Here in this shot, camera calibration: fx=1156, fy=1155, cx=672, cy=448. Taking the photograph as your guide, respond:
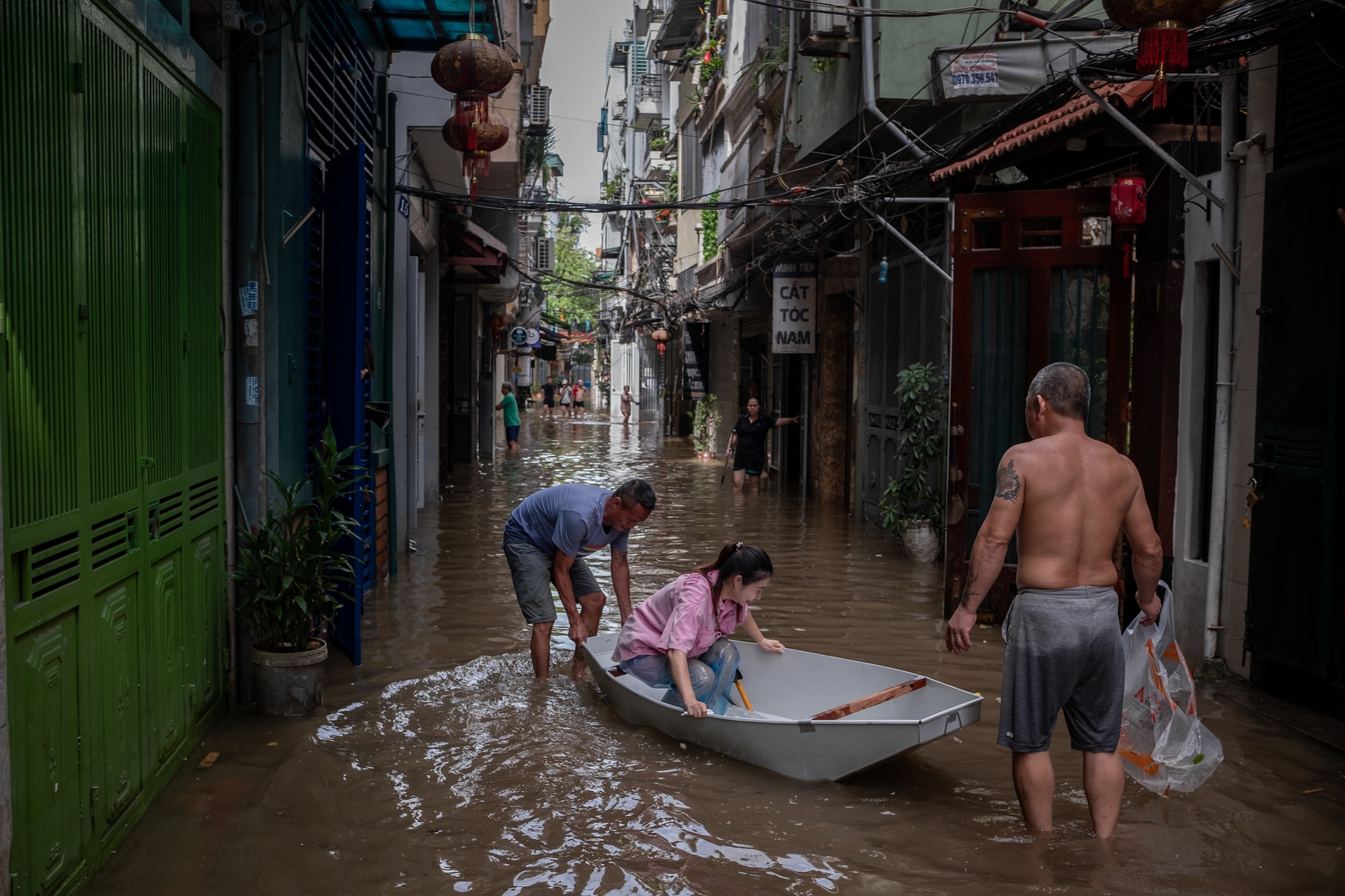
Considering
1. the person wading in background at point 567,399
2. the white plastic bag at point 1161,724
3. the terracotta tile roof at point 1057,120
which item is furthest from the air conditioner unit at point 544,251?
the white plastic bag at point 1161,724

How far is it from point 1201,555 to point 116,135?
679 cm

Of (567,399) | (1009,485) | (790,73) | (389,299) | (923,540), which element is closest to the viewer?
(1009,485)

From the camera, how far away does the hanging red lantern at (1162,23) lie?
18.6 ft

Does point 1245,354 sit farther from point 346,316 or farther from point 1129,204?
point 346,316

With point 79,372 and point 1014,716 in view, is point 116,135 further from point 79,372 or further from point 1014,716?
point 1014,716

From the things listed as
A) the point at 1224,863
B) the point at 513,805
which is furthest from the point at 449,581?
the point at 1224,863

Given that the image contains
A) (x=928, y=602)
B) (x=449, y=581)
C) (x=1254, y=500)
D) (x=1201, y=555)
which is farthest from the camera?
(x=449, y=581)

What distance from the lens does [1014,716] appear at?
15.2 feet

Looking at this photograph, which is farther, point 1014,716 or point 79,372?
point 1014,716

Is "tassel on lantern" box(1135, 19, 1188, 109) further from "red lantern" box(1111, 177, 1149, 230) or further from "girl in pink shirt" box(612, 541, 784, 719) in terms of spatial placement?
"girl in pink shirt" box(612, 541, 784, 719)

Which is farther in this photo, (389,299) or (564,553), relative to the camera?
(389,299)

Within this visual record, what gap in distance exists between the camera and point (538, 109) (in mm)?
25484

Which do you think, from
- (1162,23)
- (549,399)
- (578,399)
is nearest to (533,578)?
(1162,23)

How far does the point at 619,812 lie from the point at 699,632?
40.5 inches
